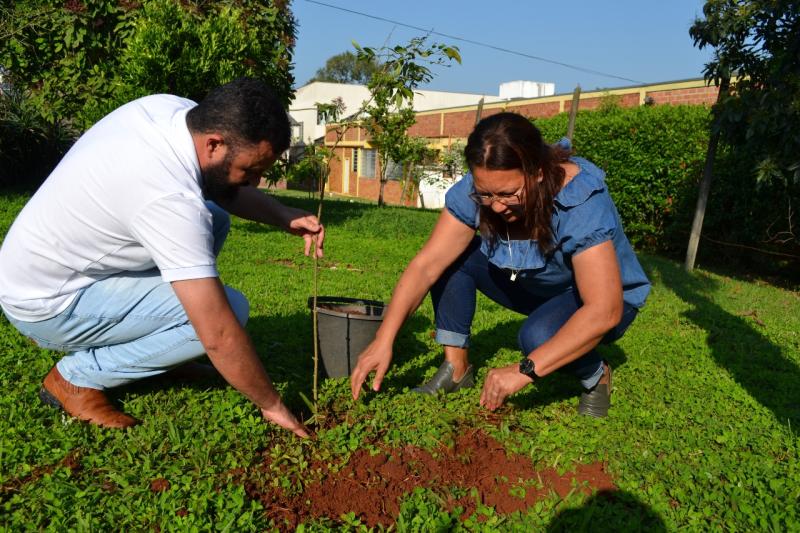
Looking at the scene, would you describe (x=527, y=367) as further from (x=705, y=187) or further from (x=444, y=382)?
(x=705, y=187)

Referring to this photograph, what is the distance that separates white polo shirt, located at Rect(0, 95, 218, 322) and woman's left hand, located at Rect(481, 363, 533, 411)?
3.64ft

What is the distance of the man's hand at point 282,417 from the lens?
2.46m

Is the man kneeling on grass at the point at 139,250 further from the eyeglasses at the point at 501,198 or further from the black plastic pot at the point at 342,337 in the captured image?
the eyeglasses at the point at 501,198

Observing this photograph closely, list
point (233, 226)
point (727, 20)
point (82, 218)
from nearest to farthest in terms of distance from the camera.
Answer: point (82, 218) < point (727, 20) < point (233, 226)

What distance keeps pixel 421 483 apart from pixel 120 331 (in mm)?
1354

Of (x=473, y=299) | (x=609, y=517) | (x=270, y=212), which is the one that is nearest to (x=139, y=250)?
(x=270, y=212)

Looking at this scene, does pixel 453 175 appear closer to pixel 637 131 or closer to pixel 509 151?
pixel 637 131

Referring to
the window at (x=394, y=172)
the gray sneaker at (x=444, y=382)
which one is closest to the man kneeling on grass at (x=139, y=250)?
the gray sneaker at (x=444, y=382)

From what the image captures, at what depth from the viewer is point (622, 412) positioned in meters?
3.26

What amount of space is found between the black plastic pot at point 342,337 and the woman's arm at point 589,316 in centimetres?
88

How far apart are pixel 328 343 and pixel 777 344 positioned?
3.54 meters

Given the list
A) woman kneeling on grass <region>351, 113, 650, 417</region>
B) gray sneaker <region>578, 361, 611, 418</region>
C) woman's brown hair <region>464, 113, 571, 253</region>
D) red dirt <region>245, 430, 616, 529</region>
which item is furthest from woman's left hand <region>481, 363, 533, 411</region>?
gray sneaker <region>578, 361, 611, 418</region>

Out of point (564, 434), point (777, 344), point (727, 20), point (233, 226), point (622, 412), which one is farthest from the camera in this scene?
point (233, 226)

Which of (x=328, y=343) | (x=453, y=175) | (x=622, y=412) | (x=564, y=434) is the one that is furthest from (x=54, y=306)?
(x=453, y=175)
